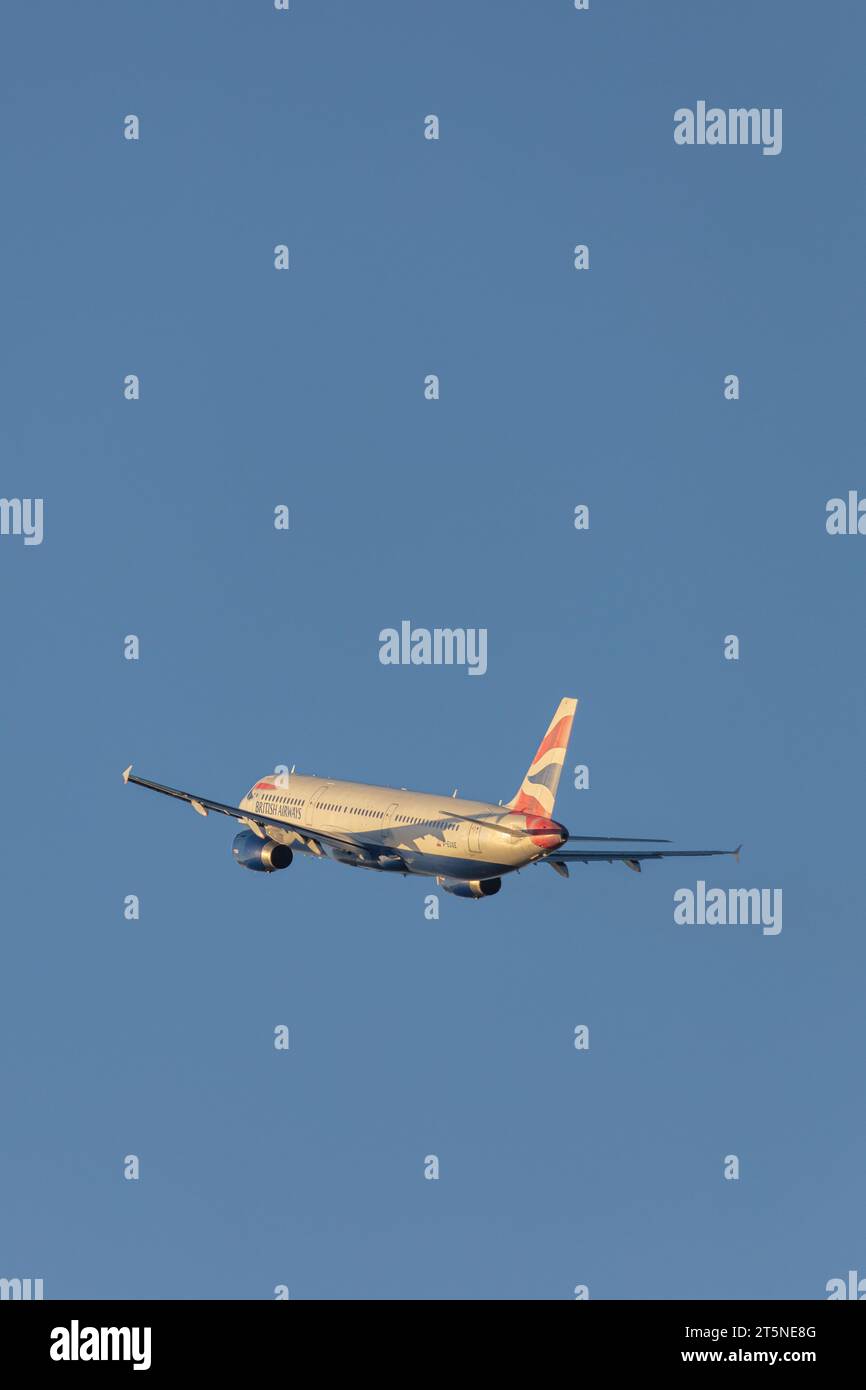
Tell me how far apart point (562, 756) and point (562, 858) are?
9.06 metres

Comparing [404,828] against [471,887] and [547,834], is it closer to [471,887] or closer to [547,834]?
[471,887]

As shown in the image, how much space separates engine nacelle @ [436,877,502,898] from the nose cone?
8.04m

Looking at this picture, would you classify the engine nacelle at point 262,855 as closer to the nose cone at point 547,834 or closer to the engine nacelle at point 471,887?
the engine nacelle at point 471,887

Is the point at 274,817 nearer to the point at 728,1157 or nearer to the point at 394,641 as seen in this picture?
the point at 394,641

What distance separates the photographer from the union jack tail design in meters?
154

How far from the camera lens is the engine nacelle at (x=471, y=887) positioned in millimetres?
158125

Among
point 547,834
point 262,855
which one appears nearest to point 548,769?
point 547,834

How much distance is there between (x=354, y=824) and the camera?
535ft

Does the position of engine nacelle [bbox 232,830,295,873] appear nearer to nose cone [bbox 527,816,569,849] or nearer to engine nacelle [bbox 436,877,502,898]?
engine nacelle [bbox 436,877,502,898]

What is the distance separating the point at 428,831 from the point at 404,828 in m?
2.80

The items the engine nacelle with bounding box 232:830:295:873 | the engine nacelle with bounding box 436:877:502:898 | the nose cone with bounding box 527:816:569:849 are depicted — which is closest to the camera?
the nose cone with bounding box 527:816:569:849

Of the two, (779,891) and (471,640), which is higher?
(471,640)

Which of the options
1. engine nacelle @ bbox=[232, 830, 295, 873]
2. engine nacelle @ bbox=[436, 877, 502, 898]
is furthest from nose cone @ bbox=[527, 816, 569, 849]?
engine nacelle @ bbox=[232, 830, 295, 873]
